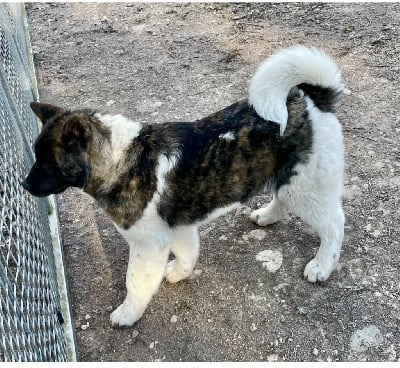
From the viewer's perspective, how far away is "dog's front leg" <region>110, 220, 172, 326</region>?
304cm

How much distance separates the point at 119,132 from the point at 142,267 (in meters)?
0.84

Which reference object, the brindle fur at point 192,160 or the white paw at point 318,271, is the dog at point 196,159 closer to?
the brindle fur at point 192,160

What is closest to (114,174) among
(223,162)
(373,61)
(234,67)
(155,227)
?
(155,227)

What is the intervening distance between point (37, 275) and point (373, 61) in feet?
13.6

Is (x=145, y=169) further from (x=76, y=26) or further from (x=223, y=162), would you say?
(x=76, y=26)

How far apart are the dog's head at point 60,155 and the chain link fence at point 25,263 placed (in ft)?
0.74

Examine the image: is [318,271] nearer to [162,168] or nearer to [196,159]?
[196,159]

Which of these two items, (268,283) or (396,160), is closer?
(268,283)

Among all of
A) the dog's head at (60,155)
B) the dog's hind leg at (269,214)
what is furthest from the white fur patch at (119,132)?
the dog's hind leg at (269,214)

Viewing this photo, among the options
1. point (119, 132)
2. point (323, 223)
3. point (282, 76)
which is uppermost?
point (282, 76)

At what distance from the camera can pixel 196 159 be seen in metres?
3.00

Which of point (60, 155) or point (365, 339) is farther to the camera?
point (365, 339)

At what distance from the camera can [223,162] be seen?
9.88 ft

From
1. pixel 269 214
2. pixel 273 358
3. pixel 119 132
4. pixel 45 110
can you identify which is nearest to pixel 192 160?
pixel 119 132
